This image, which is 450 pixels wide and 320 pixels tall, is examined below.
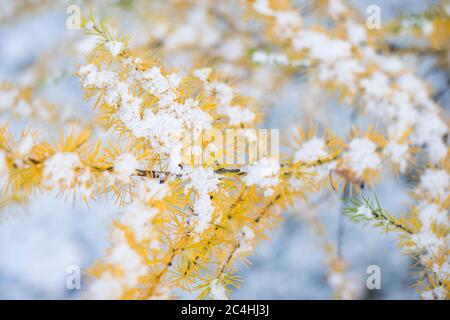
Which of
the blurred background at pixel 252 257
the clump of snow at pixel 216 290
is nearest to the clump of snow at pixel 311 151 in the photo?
the clump of snow at pixel 216 290

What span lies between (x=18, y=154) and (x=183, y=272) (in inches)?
6.5

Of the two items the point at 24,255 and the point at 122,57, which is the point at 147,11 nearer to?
the point at 122,57

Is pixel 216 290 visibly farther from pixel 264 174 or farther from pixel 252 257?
pixel 252 257

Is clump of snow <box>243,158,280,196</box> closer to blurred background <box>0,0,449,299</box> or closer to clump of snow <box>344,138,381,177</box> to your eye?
clump of snow <box>344,138,381,177</box>

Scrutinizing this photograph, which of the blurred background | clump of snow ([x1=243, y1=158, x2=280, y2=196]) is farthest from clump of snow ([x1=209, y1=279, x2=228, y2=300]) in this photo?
the blurred background

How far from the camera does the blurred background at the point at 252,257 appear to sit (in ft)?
2.71

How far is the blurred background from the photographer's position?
2.71 feet

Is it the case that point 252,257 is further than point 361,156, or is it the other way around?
point 252,257

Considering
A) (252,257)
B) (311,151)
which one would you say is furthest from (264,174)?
(252,257)

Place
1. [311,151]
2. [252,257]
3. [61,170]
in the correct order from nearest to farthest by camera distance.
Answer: [61,170]
[311,151]
[252,257]

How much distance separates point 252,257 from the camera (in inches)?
37.0

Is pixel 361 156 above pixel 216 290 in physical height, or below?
above

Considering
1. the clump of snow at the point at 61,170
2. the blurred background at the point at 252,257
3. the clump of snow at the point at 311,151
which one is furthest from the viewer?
the blurred background at the point at 252,257

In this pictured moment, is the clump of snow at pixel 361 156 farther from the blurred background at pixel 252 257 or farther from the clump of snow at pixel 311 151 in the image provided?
the blurred background at pixel 252 257
